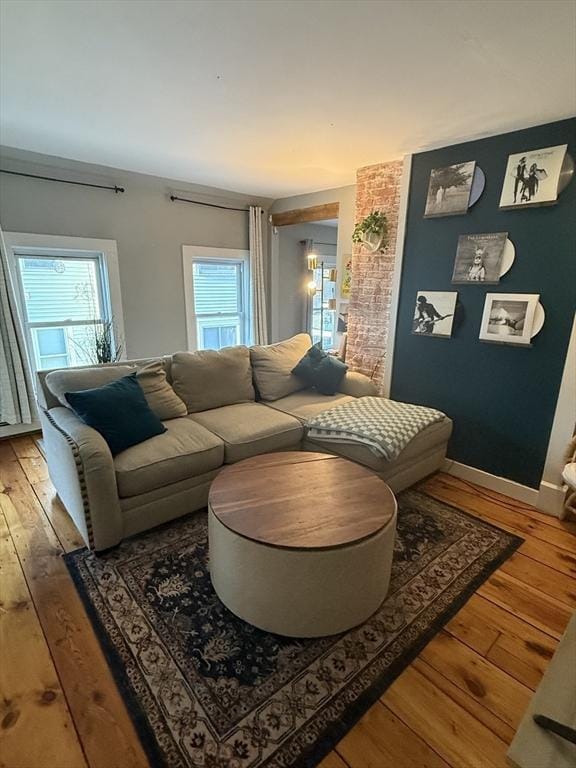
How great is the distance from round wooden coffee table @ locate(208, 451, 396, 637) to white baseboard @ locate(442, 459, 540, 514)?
1.49 meters

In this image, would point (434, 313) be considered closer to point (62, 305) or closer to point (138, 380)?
point (138, 380)

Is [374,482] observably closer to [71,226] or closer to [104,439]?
[104,439]

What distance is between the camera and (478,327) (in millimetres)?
2729

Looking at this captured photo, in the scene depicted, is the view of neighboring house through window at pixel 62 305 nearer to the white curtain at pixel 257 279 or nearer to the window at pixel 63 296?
the window at pixel 63 296

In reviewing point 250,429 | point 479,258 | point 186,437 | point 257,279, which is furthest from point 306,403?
point 257,279

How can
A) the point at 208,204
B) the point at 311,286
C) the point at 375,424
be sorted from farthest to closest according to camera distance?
the point at 311,286
the point at 208,204
the point at 375,424

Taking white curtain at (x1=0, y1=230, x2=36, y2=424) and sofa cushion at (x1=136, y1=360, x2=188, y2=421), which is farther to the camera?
white curtain at (x1=0, y1=230, x2=36, y2=424)

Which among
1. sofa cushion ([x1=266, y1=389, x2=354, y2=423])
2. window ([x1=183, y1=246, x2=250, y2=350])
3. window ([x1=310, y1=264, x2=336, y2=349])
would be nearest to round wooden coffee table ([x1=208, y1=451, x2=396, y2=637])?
sofa cushion ([x1=266, y1=389, x2=354, y2=423])

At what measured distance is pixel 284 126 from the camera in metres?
2.51

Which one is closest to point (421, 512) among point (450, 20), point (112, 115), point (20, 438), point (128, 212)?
point (450, 20)

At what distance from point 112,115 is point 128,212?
1472mm

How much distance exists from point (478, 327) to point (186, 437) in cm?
218

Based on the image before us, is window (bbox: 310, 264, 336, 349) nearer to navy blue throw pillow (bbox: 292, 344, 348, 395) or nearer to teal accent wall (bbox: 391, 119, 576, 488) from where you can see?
navy blue throw pillow (bbox: 292, 344, 348, 395)

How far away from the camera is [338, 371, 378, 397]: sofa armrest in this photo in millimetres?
3297
